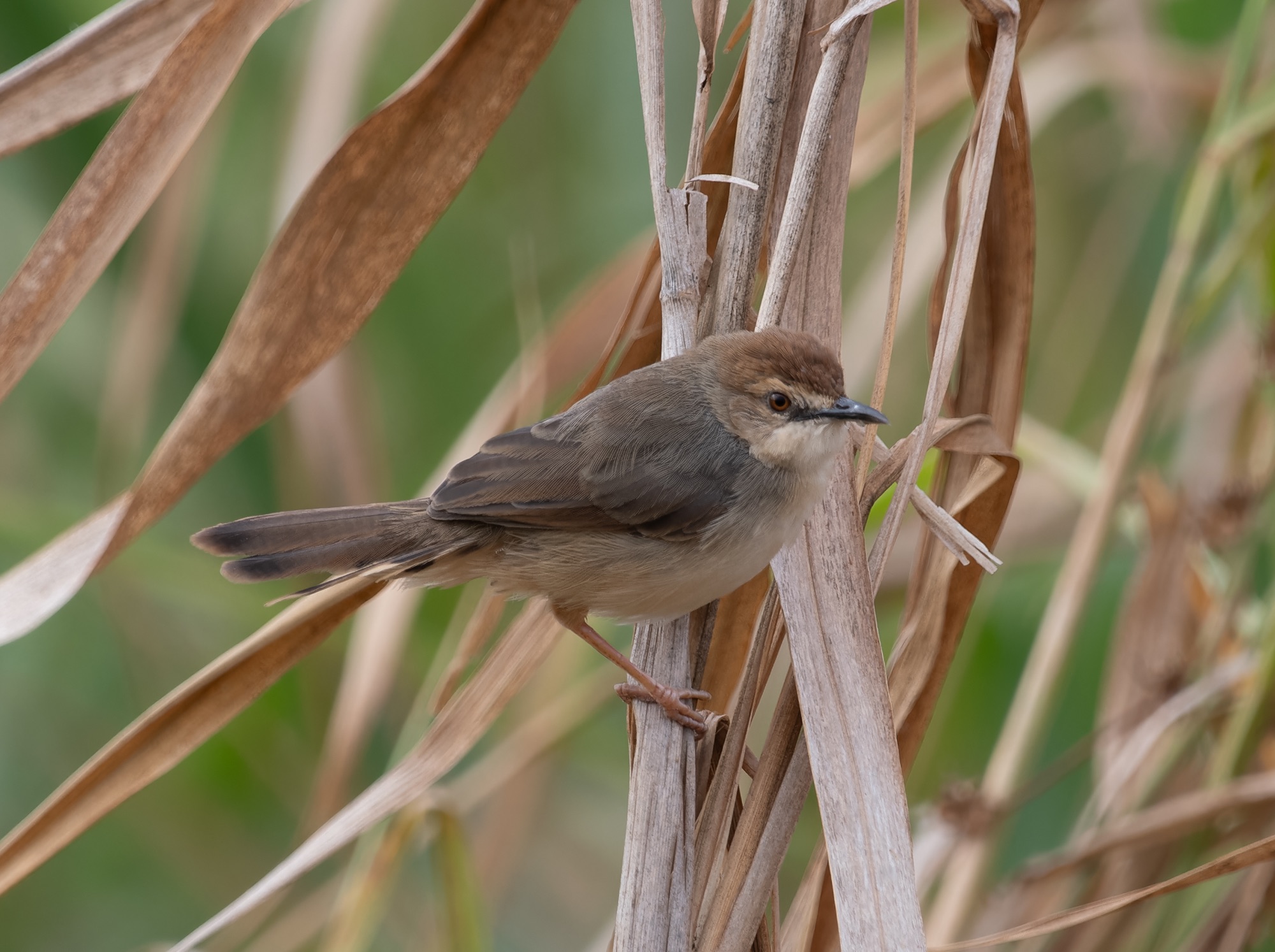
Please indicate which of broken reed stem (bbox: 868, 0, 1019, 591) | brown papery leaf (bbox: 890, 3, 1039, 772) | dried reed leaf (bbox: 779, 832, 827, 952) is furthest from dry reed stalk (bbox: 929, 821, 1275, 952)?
broken reed stem (bbox: 868, 0, 1019, 591)

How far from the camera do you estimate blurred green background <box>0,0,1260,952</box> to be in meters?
3.35

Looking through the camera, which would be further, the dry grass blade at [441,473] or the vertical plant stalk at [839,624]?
the dry grass blade at [441,473]

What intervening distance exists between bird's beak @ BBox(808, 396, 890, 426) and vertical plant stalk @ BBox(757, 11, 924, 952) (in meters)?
0.19

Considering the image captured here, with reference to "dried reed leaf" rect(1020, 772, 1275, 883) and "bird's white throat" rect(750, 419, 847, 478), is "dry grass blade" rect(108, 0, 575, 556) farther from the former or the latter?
"dried reed leaf" rect(1020, 772, 1275, 883)

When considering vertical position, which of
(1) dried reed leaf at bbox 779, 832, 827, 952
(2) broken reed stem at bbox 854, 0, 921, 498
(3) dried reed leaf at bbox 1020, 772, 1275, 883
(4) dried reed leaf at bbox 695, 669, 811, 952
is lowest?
(3) dried reed leaf at bbox 1020, 772, 1275, 883

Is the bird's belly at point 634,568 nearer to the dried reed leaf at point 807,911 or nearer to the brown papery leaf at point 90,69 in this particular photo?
the dried reed leaf at point 807,911

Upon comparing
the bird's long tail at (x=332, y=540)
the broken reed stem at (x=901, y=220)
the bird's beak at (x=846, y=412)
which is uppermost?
the broken reed stem at (x=901, y=220)

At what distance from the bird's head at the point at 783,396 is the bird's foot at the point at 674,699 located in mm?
497

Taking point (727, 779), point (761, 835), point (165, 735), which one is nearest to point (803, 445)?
point (727, 779)

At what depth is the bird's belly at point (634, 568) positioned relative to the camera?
225cm

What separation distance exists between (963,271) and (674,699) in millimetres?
860

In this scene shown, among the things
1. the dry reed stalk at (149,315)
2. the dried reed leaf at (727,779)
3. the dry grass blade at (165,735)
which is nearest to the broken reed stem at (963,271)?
the dried reed leaf at (727,779)

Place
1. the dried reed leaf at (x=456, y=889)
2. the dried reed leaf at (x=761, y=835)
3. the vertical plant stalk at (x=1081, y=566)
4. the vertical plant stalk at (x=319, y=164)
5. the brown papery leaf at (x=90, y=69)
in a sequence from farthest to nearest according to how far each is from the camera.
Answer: the vertical plant stalk at (x=319, y=164) < the vertical plant stalk at (x=1081, y=566) < the dried reed leaf at (x=456, y=889) < the brown papery leaf at (x=90, y=69) < the dried reed leaf at (x=761, y=835)

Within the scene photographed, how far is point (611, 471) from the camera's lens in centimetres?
253
